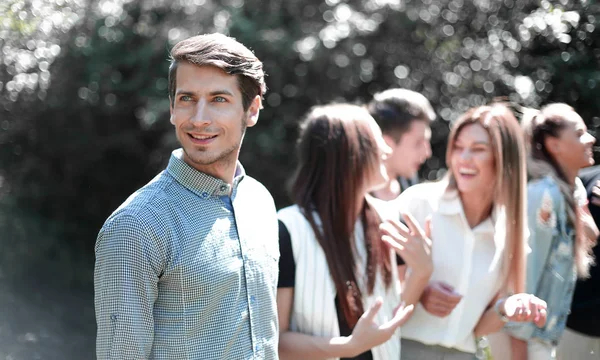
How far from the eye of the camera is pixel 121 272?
6.15 feet

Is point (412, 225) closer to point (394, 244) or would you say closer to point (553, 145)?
point (394, 244)

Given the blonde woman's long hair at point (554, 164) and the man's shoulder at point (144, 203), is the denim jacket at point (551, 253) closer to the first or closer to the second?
the blonde woman's long hair at point (554, 164)

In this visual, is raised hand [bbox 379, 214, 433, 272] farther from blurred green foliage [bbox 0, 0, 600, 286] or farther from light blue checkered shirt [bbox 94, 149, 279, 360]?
blurred green foliage [bbox 0, 0, 600, 286]

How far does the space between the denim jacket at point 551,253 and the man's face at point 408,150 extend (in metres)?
0.67

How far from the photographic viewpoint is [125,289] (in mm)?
1868

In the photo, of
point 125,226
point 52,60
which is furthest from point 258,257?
point 52,60

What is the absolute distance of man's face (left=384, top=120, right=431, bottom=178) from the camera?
423 cm

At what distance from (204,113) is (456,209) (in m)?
1.60

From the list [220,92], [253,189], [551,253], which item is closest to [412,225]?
[253,189]

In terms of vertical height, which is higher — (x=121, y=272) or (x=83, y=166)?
(x=121, y=272)

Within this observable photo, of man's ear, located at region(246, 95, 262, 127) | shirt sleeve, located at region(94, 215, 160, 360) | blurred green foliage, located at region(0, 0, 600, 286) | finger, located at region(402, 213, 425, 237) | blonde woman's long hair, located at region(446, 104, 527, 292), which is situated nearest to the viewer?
shirt sleeve, located at region(94, 215, 160, 360)

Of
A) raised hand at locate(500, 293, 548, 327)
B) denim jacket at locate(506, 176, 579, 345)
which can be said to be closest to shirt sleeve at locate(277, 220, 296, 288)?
raised hand at locate(500, 293, 548, 327)

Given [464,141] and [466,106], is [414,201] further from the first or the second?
[466,106]

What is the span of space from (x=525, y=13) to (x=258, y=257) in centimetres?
541
